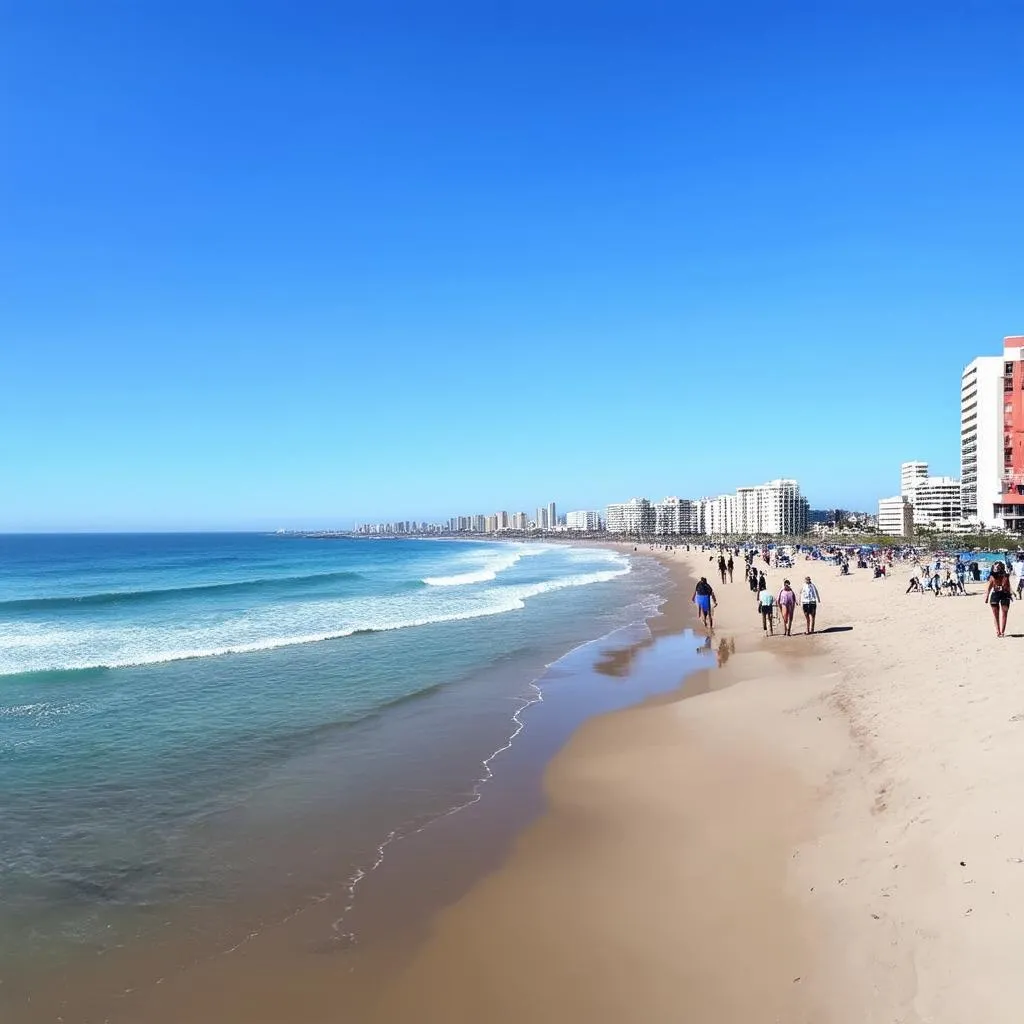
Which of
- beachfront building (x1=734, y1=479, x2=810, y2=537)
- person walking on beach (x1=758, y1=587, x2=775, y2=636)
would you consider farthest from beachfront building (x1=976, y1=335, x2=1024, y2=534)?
beachfront building (x1=734, y1=479, x2=810, y2=537)

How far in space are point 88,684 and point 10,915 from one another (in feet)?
35.2

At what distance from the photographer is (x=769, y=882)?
18.1ft

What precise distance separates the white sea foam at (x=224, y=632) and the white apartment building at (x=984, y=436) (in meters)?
70.0

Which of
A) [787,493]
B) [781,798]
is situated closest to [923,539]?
[781,798]

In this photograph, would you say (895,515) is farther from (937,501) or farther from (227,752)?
(227,752)

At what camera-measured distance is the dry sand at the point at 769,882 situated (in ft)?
13.5

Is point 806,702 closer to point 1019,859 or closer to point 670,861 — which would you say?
point 670,861

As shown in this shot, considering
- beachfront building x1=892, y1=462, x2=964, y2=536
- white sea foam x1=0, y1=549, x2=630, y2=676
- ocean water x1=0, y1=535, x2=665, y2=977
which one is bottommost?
white sea foam x1=0, y1=549, x2=630, y2=676

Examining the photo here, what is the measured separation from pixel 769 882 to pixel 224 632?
20622mm

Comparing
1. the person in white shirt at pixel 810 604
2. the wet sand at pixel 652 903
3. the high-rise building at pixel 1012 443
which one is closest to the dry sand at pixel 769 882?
the wet sand at pixel 652 903

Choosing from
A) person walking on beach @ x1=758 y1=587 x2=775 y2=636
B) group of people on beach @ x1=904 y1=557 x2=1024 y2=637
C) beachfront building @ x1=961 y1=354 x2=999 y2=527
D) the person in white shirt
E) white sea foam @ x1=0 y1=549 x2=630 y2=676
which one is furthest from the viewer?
beachfront building @ x1=961 y1=354 x2=999 y2=527

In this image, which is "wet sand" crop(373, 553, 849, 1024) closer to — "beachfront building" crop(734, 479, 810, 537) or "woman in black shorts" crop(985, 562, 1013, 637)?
"woman in black shorts" crop(985, 562, 1013, 637)

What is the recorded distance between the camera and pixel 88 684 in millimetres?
15047

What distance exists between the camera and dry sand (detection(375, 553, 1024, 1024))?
4.11 m
